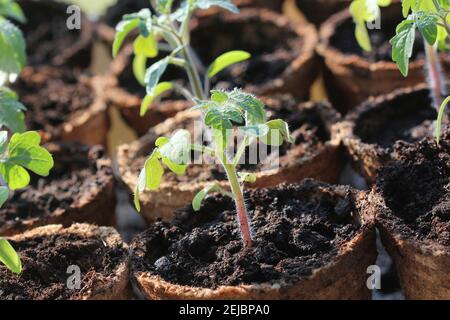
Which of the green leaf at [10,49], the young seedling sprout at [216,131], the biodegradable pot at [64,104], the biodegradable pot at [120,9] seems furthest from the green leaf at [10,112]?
the biodegradable pot at [120,9]

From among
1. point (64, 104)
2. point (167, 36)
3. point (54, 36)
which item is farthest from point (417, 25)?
point (54, 36)

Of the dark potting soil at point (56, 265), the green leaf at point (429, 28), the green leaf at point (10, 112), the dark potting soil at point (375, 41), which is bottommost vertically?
the dark potting soil at point (56, 265)

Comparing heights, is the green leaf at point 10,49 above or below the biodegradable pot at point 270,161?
above

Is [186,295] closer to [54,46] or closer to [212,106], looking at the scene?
[212,106]

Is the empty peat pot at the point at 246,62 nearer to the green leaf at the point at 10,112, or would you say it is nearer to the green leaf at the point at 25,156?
the green leaf at the point at 10,112

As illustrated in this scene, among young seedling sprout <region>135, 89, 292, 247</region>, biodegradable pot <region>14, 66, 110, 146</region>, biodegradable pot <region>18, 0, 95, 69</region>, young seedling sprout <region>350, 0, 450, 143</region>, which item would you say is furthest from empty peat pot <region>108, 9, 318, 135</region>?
young seedling sprout <region>135, 89, 292, 247</region>
